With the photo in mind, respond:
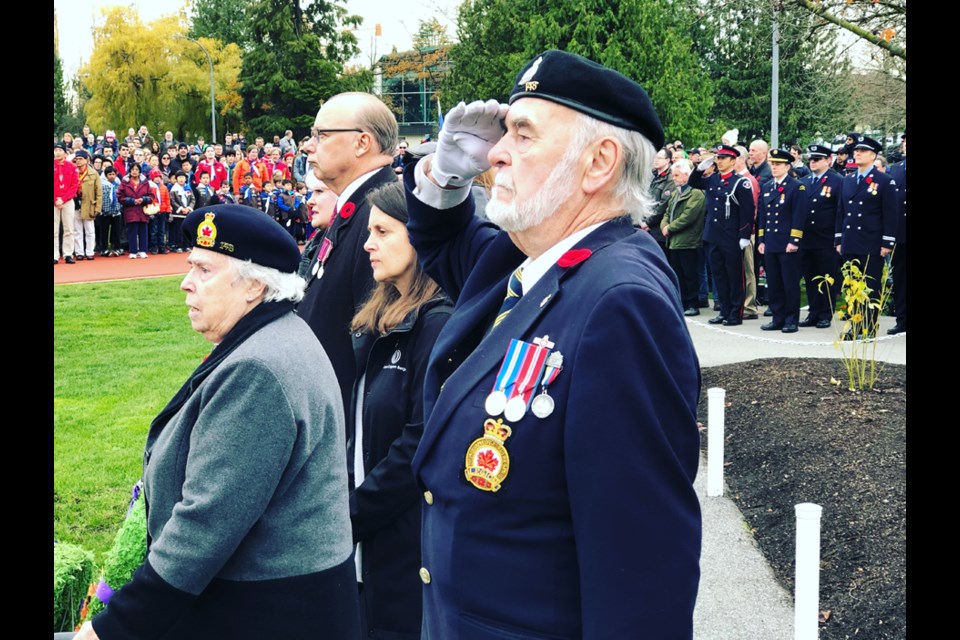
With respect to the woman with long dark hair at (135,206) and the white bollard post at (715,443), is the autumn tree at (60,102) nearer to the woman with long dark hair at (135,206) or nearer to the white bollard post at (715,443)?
the woman with long dark hair at (135,206)

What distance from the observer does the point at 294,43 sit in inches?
2345

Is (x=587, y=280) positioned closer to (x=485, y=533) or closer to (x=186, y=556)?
(x=485, y=533)

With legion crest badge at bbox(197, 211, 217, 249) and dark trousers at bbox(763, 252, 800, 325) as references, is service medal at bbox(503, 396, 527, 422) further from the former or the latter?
dark trousers at bbox(763, 252, 800, 325)

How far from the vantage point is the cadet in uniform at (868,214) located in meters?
13.7

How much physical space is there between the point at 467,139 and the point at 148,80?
65.4 m

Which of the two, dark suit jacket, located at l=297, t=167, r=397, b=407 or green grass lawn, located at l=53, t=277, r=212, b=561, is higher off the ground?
dark suit jacket, located at l=297, t=167, r=397, b=407

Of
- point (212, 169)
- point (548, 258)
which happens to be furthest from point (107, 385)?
point (212, 169)

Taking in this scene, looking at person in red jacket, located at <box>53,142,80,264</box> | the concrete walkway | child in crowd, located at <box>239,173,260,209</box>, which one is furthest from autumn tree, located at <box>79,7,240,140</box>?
the concrete walkway

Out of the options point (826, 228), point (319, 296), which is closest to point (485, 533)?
point (319, 296)

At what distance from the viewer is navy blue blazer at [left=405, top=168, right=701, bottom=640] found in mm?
2143

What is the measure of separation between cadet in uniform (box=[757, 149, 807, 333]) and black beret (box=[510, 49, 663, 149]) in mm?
12468

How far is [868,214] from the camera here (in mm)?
13750

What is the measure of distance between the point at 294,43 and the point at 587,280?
197 ft
